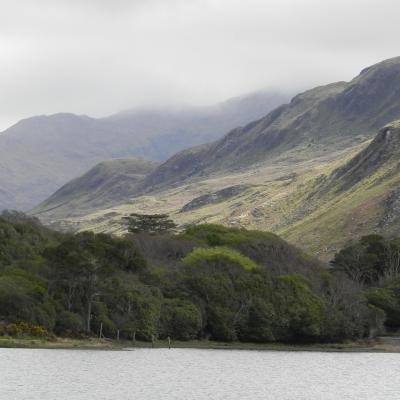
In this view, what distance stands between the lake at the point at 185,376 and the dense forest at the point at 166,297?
1086cm

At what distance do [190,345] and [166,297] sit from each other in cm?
1173

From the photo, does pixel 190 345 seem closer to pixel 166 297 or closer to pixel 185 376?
pixel 166 297

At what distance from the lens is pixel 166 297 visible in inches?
5546

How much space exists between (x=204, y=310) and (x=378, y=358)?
1097 inches

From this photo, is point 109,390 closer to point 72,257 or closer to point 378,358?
point 72,257

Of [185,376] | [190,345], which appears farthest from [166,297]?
[185,376]

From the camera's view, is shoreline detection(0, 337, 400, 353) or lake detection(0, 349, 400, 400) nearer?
lake detection(0, 349, 400, 400)

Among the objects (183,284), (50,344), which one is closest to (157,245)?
(183,284)

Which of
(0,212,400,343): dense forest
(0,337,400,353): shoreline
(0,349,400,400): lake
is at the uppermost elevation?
(0,212,400,343): dense forest

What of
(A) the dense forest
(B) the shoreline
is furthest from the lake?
(A) the dense forest

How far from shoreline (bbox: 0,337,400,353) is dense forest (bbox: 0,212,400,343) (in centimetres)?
186

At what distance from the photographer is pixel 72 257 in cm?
12800

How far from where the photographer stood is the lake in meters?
76.8

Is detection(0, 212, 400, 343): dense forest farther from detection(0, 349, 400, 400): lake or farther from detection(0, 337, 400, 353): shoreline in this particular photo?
detection(0, 349, 400, 400): lake
